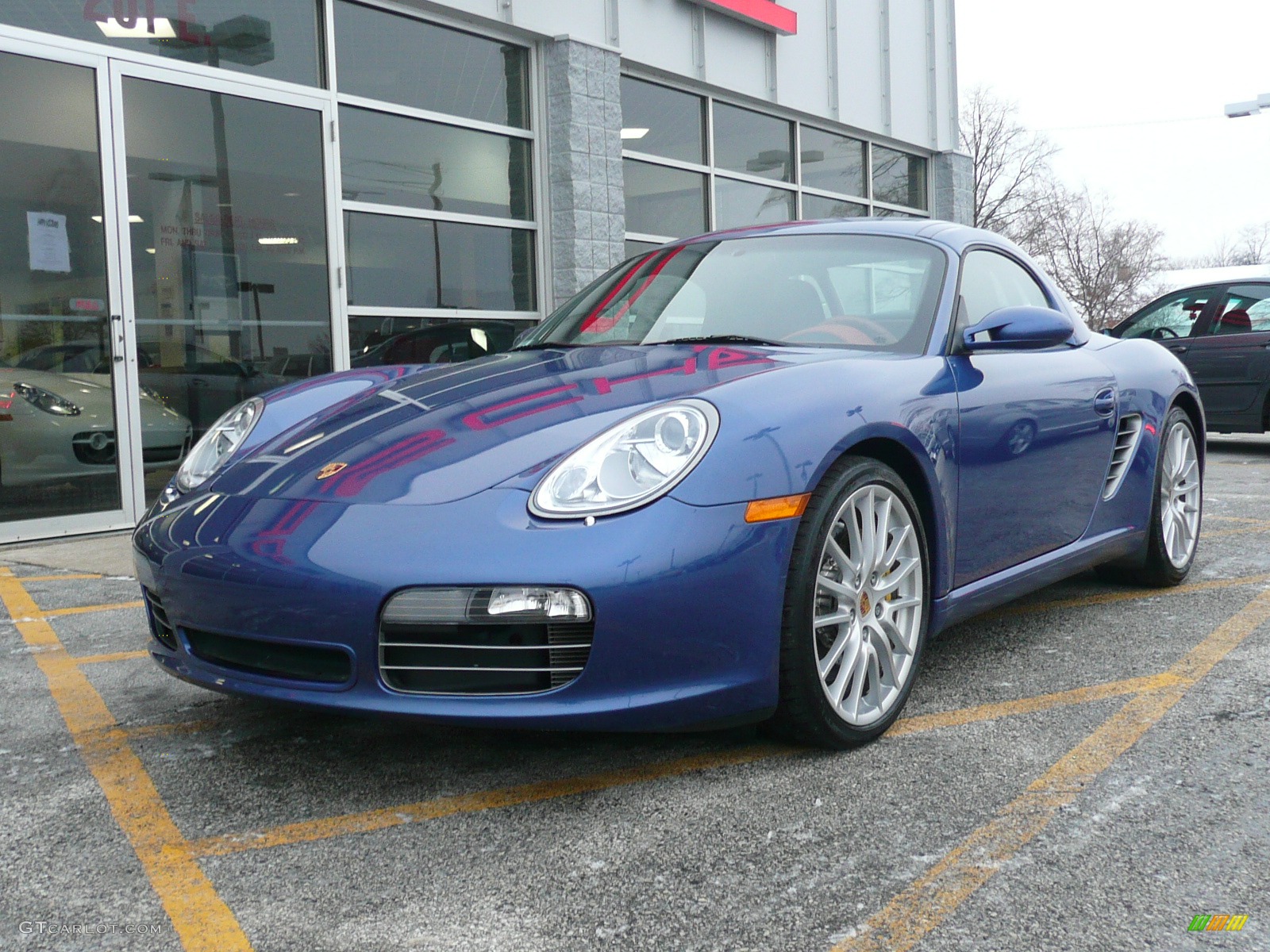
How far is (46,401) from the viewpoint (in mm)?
6266

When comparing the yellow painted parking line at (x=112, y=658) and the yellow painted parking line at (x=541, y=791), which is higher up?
the yellow painted parking line at (x=112, y=658)

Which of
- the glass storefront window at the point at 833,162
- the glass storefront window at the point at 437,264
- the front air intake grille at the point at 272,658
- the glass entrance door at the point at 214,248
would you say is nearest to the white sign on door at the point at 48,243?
the glass entrance door at the point at 214,248

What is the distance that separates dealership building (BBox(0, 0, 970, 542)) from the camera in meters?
6.28

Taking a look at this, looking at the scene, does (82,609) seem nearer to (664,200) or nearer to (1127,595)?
(1127,595)

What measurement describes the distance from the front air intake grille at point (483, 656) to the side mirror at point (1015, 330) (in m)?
1.55

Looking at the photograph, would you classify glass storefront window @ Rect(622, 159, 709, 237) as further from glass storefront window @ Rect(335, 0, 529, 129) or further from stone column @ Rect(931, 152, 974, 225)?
stone column @ Rect(931, 152, 974, 225)

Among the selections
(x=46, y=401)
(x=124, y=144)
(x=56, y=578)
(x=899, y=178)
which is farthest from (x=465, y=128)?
(x=899, y=178)

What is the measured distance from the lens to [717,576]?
88.7 inches

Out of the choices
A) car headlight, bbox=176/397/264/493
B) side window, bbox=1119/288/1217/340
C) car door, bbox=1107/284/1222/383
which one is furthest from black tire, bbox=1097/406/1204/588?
side window, bbox=1119/288/1217/340

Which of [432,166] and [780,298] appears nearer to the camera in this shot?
[780,298]

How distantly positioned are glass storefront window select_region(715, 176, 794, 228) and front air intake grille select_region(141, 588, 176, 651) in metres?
8.73

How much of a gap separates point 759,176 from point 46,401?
288 inches

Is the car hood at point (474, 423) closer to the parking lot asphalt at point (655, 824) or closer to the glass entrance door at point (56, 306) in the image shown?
the parking lot asphalt at point (655, 824)

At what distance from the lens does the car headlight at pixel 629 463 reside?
7.36ft
